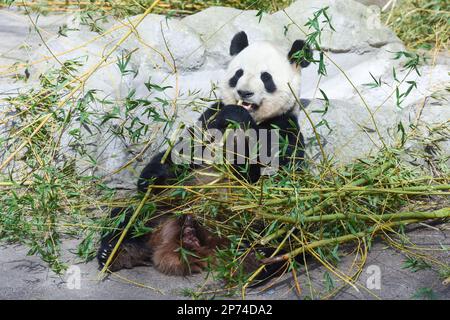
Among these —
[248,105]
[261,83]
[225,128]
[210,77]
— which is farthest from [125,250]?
[210,77]

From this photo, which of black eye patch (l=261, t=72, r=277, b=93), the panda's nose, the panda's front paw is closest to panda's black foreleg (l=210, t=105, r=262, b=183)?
the panda's front paw

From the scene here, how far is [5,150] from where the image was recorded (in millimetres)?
4352

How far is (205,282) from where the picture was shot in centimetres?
314

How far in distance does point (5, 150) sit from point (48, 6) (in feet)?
8.01

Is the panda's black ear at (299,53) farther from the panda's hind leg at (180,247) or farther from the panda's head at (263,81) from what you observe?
the panda's hind leg at (180,247)

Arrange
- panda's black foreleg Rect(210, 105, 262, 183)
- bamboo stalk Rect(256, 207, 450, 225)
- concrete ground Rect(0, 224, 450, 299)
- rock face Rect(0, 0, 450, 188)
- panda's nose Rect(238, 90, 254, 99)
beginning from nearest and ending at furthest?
concrete ground Rect(0, 224, 450, 299)
bamboo stalk Rect(256, 207, 450, 225)
panda's black foreleg Rect(210, 105, 262, 183)
panda's nose Rect(238, 90, 254, 99)
rock face Rect(0, 0, 450, 188)

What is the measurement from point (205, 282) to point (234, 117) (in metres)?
1.08

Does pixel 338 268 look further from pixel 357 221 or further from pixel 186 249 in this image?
pixel 186 249

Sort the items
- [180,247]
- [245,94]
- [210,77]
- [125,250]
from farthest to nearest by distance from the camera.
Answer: [210,77] → [245,94] → [125,250] → [180,247]

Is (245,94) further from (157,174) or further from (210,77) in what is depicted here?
(210,77)

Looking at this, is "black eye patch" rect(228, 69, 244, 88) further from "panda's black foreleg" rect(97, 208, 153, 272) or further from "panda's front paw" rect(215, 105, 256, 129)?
"panda's black foreleg" rect(97, 208, 153, 272)

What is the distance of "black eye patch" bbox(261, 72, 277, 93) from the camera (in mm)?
4086

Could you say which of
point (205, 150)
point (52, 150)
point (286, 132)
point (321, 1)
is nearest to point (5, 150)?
point (52, 150)

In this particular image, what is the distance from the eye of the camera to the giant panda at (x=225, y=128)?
346 cm
